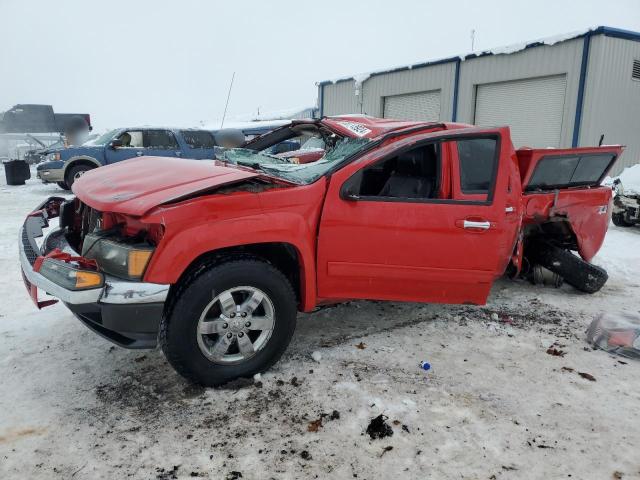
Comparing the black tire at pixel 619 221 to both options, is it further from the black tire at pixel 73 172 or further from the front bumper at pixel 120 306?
the black tire at pixel 73 172

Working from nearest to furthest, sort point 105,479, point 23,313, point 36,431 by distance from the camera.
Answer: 1. point 105,479
2. point 36,431
3. point 23,313

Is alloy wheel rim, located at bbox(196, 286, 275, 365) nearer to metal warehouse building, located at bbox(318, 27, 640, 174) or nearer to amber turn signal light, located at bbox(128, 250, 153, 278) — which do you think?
amber turn signal light, located at bbox(128, 250, 153, 278)

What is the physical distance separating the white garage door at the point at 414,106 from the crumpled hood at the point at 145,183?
14.7 meters

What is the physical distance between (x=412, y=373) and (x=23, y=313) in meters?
3.26

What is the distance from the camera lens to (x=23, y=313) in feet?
13.2

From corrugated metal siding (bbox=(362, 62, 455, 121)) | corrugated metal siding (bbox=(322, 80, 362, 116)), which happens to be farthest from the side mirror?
corrugated metal siding (bbox=(322, 80, 362, 116))

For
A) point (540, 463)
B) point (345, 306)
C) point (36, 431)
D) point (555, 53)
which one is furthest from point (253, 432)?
point (555, 53)

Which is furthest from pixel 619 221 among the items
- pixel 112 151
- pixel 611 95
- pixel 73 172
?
pixel 73 172

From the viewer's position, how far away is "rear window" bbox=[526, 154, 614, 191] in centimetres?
471

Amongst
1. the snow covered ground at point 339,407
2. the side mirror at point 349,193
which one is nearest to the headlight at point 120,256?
the snow covered ground at point 339,407

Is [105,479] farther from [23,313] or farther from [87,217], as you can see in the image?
[23,313]

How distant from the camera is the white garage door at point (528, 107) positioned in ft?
43.6

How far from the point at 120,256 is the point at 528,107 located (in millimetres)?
14070

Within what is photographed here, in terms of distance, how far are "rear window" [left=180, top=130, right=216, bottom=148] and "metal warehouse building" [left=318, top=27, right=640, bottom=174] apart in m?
8.25
